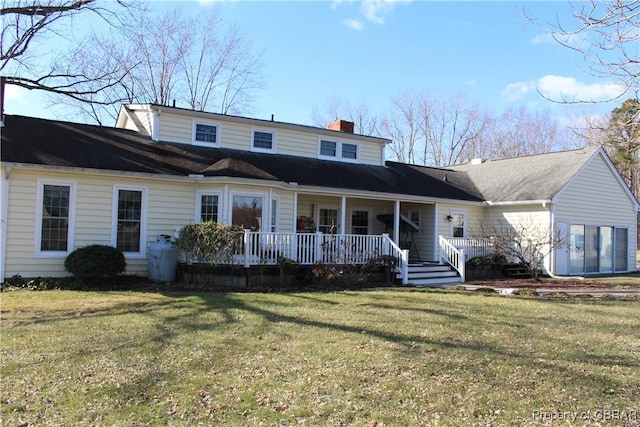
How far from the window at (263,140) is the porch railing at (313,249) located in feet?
17.1

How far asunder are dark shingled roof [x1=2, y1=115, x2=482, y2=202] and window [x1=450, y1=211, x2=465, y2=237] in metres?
0.84

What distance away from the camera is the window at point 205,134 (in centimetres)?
1658

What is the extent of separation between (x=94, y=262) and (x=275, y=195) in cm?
545

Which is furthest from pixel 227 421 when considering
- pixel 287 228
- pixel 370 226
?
pixel 370 226

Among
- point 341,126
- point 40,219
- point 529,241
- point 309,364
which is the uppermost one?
point 341,126

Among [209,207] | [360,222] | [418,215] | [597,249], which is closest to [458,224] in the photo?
[418,215]

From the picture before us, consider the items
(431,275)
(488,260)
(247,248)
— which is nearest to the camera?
(247,248)

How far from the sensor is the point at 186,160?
1501cm

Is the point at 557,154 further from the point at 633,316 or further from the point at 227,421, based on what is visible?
the point at 227,421

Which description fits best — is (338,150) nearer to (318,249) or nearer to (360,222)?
(360,222)

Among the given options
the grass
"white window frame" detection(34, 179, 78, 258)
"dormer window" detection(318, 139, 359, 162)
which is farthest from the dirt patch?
"white window frame" detection(34, 179, 78, 258)

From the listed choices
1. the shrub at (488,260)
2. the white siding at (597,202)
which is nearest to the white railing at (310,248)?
the shrub at (488,260)

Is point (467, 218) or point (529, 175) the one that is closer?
point (467, 218)

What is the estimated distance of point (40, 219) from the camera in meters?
12.5
